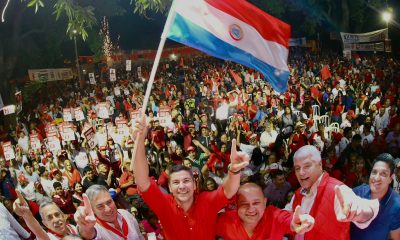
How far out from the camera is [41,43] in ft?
64.2

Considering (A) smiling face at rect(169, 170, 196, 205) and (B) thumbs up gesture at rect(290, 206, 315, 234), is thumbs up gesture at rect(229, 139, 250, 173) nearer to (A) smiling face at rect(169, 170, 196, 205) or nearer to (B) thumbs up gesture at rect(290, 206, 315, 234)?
(A) smiling face at rect(169, 170, 196, 205)

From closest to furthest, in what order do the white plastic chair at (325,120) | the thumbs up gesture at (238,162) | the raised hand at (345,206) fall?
the raised hand at (345,206) < the thumbs up gesture at (238,162) < the white plastic chair at (325,120)

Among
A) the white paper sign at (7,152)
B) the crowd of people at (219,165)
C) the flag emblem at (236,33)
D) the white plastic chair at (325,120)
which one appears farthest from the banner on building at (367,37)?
the flag emblem at (236,33)

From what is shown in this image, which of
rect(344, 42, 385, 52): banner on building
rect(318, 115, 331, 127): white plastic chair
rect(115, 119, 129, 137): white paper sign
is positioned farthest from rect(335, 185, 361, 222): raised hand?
rect(344, 42, 385, 52): banner on building

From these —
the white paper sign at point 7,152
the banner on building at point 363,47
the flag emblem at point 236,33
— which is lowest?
the white paper sign at point 7,152

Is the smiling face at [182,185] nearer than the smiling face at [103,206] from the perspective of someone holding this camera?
Yes

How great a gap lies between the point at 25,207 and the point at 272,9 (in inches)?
844

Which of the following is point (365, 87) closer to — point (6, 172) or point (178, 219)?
point (6, 172)

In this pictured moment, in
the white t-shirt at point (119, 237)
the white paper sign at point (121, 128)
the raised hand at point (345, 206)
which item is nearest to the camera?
the raised hand at point (345, 206)

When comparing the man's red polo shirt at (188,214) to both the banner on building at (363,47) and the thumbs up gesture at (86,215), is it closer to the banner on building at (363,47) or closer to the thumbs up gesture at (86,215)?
the thumbs up gesture at (86,215)

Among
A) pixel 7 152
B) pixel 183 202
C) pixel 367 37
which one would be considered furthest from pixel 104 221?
pixel 367 37

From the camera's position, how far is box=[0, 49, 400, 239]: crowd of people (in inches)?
121

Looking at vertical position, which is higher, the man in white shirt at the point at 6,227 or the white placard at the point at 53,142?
the white placard at the point at 53,142

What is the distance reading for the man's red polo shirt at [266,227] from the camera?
308 centimetres
